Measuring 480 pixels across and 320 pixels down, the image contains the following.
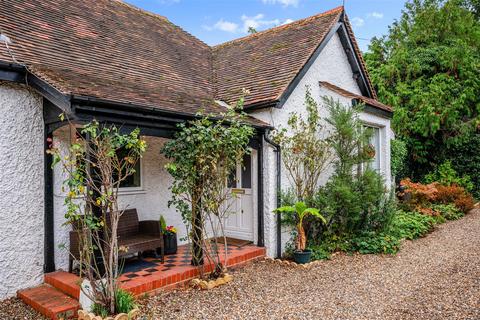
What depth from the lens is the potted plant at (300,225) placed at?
7824 millimetres

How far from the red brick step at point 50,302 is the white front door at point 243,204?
4216 mm

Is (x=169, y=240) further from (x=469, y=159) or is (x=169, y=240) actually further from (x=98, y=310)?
(x=469, y=159)

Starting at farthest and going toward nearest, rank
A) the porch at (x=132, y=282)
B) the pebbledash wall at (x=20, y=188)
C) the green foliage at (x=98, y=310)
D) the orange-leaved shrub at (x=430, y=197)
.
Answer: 1. the orange-leaved shrub at (x=430, y=197)
2. the pebbledash wall at (x=20, y=188)
3. the porch at (x=132, y=282)
4. the green foliage at (x=98, y=310)

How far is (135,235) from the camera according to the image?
745cm

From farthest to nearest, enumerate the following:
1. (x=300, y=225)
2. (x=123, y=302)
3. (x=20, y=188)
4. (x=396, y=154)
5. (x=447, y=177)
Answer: (x=447, y=177)
(x=396, y=154)
(x=300, y=225)
(x=20, y=188)
(x=123, y=302)

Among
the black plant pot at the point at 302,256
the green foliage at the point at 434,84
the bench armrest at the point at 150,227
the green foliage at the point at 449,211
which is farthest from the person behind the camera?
the green foliage at the point at 434,84

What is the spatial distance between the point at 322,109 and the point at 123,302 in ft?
23.3

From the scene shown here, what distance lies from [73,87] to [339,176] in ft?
20.6

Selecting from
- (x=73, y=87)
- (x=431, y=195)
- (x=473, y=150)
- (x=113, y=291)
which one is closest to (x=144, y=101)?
(x=73, y=87)

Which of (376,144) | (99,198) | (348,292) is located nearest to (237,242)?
(348,292)

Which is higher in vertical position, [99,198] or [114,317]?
[99,198]

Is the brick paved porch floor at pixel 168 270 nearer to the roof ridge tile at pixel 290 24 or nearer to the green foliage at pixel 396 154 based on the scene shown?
the roof ridge tile at pixel 290 24

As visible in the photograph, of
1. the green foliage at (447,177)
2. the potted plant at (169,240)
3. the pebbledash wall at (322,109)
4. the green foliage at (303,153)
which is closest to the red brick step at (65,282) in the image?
the potted plant at (169,240)

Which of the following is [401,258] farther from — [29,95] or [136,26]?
[136,26]
